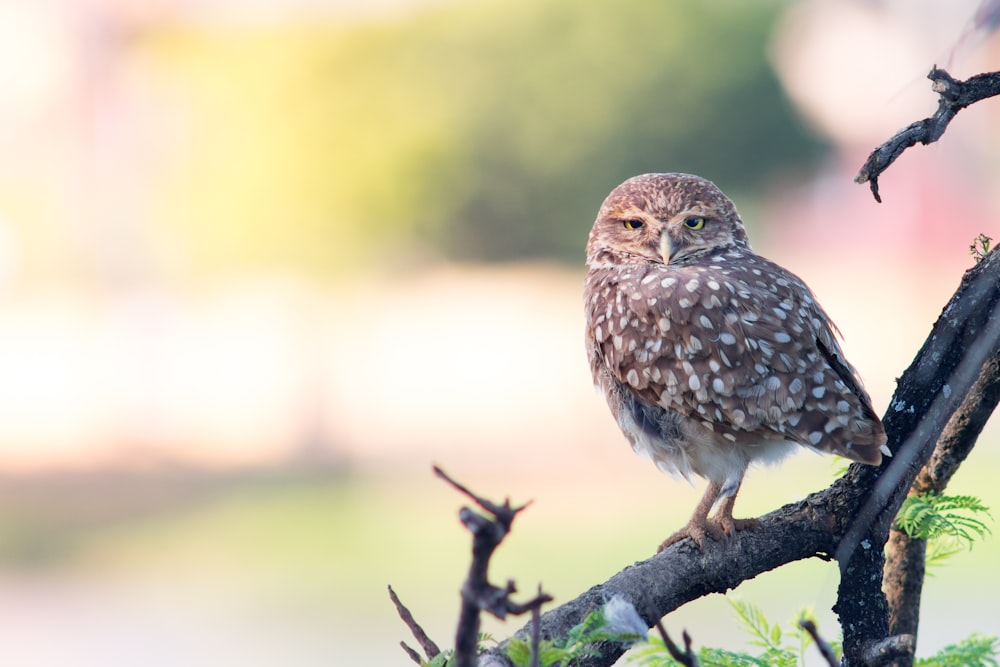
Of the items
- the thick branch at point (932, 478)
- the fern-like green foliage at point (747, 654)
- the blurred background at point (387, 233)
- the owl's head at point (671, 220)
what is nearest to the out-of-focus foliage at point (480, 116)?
the blurred background at point (387, 233)

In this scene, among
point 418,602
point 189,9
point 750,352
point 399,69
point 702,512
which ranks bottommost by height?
point 702,512

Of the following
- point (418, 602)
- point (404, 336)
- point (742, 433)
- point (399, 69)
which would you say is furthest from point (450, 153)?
point (742, 433)

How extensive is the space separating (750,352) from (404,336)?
12463 mm

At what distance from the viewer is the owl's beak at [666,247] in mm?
2268

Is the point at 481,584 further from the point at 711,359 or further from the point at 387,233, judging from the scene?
the point at 387,233

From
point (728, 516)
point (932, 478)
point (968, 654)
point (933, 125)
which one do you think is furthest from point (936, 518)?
point (933, 125)

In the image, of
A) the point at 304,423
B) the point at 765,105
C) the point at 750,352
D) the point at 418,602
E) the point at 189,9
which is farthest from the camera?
the point at 765,105

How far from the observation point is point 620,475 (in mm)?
13477

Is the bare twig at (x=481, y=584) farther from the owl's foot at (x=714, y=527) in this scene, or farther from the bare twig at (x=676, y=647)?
the owl's foot at (x=714, y=527)

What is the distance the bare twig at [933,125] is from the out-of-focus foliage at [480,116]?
12.1 m

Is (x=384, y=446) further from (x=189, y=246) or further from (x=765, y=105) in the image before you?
(x=765, y=105)

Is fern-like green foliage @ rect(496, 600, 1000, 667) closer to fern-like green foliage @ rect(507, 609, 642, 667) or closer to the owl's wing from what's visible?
fern-like green foliage @ rect(507, 609, 642, 667)

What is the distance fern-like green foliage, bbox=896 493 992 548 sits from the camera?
1505 mm

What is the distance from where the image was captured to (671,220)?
229 cm
